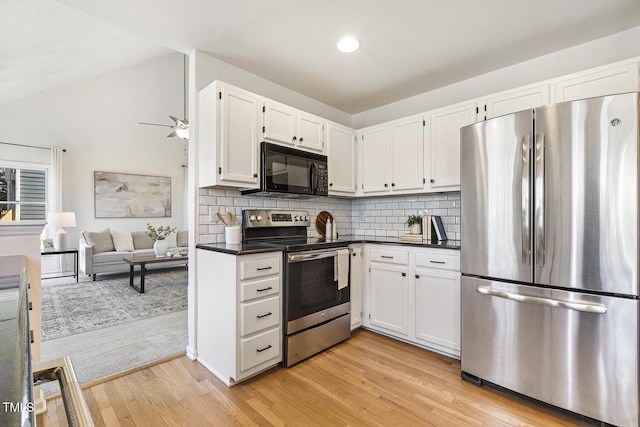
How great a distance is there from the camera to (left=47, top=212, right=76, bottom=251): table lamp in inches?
213

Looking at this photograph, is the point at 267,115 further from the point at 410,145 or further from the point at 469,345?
the point at 469,345

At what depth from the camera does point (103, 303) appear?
4.04 meters

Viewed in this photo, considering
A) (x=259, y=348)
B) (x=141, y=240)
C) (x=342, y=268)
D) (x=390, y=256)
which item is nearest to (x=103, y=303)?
(x=141, y=240)

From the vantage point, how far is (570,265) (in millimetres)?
1772

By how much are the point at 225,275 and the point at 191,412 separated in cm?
83

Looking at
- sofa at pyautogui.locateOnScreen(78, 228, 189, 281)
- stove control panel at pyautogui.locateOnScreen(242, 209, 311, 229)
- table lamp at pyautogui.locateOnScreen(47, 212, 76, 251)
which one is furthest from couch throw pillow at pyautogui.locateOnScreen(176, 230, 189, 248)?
stove control panel at pyautogui.locateOnScreen(242, 209, 311, 229)

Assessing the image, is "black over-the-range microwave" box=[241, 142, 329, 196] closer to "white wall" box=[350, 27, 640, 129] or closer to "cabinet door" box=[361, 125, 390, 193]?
"cabinet door" box=[361, 125, 390, 193]

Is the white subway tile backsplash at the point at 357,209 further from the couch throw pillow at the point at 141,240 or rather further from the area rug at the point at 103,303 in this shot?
the couch throw pillow at the point at 141,240

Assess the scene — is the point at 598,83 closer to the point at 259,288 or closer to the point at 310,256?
the point at 310,256

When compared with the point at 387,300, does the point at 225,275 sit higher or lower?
higher

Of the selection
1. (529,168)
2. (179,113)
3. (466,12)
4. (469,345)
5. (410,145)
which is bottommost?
(469,345)

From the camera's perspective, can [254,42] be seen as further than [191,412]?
Yes

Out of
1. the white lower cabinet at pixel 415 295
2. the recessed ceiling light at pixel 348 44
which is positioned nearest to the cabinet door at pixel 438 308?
the white lower cabinet at pixel 415 295

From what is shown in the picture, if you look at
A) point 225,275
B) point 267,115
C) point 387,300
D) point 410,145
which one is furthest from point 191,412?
point 410,145
